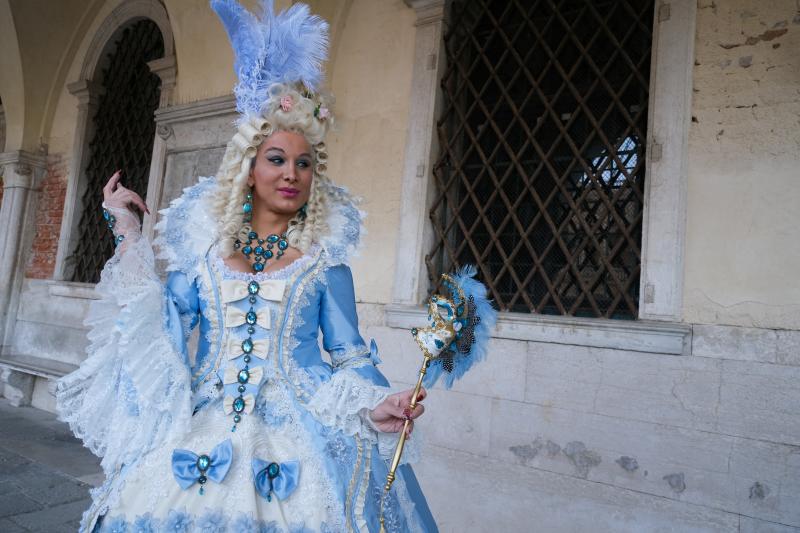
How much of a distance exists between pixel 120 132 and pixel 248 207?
17.8ft

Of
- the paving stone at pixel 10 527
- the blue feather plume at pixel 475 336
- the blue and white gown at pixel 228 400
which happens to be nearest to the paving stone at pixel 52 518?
the paving stone at pixel 10 527

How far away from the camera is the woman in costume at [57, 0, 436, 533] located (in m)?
1.48

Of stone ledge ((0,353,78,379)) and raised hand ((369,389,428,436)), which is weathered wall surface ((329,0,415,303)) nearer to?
raised hand ((369,389,428,436))

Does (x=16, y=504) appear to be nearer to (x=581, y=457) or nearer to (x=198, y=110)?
(x=198, y=110)

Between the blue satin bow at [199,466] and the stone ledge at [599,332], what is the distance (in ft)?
7.30

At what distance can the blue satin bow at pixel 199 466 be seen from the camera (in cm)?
146

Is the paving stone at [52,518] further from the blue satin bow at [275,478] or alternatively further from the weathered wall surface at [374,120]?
the blue satin bow at [275,478]

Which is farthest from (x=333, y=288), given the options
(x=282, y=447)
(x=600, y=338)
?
(x=600, y=338)

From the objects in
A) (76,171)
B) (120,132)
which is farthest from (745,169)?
(76,171)

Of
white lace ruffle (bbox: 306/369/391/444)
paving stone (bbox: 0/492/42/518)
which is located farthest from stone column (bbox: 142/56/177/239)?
white lace ruffle (bbox: 306/369/391/444)

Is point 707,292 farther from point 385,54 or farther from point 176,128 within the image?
point 176,128

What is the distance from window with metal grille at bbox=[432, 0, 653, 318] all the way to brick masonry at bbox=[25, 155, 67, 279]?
16.4 ft

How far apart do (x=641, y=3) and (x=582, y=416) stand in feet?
8.09

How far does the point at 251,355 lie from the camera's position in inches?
67.1
